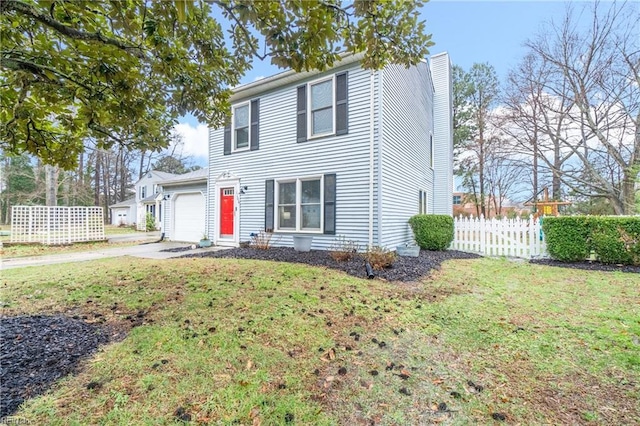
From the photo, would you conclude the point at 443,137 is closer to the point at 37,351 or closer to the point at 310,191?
the point at 310,191

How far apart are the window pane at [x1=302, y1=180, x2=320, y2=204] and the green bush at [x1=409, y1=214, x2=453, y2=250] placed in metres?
3.36

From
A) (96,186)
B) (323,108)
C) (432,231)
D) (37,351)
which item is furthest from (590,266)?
(96,186)

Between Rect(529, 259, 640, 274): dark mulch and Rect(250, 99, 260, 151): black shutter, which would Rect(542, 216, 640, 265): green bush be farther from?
Rect(250, 99, 260, 151): black shutter

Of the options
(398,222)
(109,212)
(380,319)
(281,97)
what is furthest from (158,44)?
(109,212)

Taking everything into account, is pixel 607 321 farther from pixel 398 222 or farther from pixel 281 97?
pixel 281 97

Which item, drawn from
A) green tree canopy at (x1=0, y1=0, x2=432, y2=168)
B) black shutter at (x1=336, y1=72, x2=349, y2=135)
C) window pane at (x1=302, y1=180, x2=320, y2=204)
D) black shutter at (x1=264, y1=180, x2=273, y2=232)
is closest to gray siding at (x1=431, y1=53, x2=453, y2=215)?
window pane at (x1=302, y1=180, x2=320, y2=204)

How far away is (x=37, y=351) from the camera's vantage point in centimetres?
268

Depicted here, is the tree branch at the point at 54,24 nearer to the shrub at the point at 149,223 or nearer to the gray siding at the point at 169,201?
the gray siding at the point at 169,201

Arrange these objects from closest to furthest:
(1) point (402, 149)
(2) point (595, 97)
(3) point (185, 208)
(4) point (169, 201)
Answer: (1) point (402, 149), (3) point (185, 208), (2) point (595, 97), (4) point (169, 201)

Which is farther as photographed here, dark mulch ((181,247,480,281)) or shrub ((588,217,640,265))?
shrub ((588,217,640,265))

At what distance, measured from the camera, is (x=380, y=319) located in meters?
3.62

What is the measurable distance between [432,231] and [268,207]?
5.34m

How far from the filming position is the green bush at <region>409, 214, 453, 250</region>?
9273 millimetres

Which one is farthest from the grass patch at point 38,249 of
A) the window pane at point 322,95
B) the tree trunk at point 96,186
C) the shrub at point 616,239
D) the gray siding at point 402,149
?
the tree trunk at point 96,186
